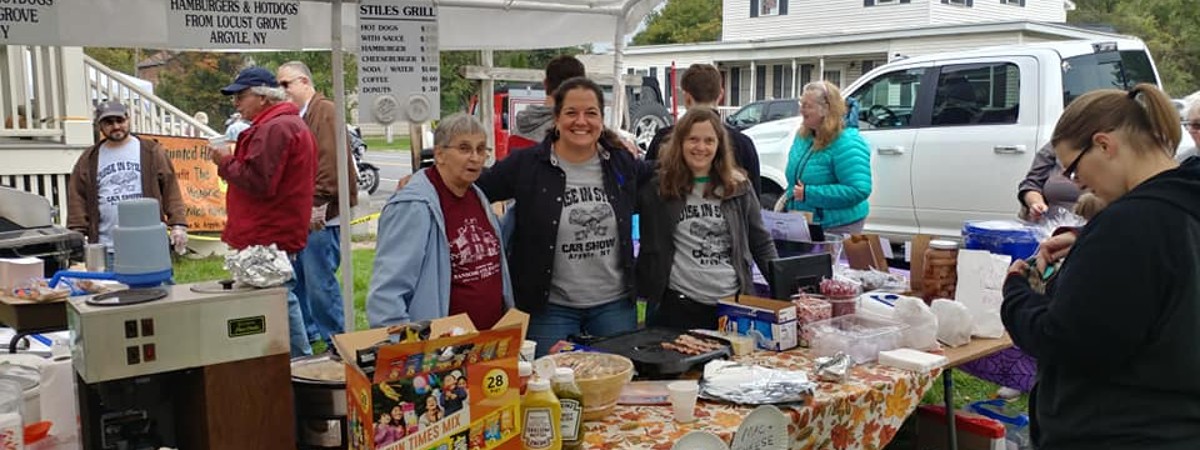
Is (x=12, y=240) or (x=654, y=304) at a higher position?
(x=12, y=240)

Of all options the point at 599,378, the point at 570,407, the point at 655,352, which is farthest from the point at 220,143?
the point at 570,407

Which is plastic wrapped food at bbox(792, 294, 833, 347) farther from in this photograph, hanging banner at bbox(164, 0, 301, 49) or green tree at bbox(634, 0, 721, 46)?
green tree at bbox(634, 0, 721, 46)

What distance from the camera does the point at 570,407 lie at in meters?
1.99

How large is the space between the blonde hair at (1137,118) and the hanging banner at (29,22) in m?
2.95

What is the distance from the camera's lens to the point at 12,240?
3.14 m

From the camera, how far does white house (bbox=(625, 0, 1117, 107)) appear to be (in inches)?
804

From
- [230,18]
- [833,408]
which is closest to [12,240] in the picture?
[230,18]

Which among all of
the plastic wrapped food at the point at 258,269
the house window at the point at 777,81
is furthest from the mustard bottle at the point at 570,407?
the house window at the point at 777,81

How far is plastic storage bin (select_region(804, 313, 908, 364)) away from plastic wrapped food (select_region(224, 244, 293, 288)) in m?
1.74

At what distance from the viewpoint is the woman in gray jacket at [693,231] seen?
3.16 meters

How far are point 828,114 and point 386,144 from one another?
95.6ft

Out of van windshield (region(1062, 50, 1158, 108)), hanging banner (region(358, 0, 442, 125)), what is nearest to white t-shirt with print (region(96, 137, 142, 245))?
hanging banner (region(358, 0, 442, 125))

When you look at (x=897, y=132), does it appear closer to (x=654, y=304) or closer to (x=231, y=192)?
(x=654, y=304)

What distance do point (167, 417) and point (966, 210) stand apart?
5.95 metres
